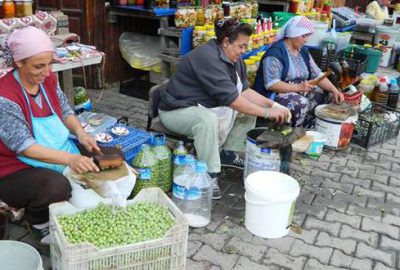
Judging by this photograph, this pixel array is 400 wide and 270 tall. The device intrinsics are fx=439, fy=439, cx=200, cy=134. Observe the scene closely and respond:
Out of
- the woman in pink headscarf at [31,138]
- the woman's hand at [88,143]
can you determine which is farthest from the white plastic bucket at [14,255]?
the woman's hand at [88,143]

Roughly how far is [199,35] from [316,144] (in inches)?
74.9

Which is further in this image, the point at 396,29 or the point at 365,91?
the point at 396,29

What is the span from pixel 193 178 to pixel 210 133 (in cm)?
37

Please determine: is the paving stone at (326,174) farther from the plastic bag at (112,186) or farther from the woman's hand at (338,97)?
the plastic bag at (112,186)

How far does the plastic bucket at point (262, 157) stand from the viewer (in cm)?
343

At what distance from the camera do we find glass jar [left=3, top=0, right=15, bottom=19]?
3.70 m

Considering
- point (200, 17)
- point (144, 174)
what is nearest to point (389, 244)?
point (144, 174)

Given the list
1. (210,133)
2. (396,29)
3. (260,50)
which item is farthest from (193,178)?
(396,29)

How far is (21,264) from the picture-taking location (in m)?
2.23

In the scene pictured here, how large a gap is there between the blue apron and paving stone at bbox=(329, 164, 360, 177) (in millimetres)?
2684

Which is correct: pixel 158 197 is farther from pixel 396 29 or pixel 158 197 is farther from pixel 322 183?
pixel 396 29

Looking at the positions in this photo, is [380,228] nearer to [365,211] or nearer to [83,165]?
[365,211]

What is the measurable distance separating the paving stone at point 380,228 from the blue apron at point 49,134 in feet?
7.55

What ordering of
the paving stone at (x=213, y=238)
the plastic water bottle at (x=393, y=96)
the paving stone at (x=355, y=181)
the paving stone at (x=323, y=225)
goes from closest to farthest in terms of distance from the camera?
the paving stone at (x=213, y=238) < the paving stone at (x=323, y=225) < the paving stone at (x=355, y=181) < the plastic water bottle at (x=393, y=96)
